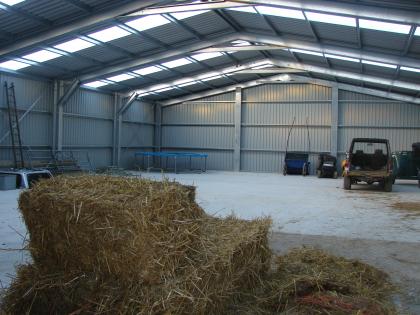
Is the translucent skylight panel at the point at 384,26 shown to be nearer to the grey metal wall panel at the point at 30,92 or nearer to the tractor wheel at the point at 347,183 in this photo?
the tractor wheel at the point at 347,183

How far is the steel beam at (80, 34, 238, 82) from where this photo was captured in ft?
49.6

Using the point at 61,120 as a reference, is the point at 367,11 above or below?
above

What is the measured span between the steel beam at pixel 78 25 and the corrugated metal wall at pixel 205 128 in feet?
42.8

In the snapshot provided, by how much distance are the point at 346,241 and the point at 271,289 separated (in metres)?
3.11

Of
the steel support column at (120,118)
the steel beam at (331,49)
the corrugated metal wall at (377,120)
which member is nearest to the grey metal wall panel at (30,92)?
the steel support column at (120,118)

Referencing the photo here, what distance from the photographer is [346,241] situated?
6.60 meters

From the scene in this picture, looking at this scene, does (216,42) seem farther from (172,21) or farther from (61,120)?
(61,120)

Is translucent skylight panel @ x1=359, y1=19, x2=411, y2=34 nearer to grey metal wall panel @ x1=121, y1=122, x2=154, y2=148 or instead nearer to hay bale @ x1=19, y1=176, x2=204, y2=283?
hay bale @ x1=19, y1=176, x2=204, y2=283

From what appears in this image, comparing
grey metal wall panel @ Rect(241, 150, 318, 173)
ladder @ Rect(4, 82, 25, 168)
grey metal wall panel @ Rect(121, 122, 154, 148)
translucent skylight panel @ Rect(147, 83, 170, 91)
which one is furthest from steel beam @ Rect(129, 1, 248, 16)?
grey metal wall panel @ Rect(241, 150, 318, 173)

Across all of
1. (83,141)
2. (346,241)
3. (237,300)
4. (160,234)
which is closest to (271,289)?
(237,300)

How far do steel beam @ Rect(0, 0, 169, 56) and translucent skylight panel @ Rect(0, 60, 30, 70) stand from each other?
1.84 meters

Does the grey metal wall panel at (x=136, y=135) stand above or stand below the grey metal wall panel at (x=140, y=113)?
below

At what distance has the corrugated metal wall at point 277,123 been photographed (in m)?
21.5

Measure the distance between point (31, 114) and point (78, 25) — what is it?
584 centimetres
